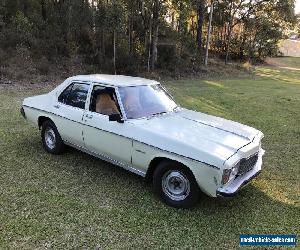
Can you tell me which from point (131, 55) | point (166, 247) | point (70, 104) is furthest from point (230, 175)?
point (131, 55)

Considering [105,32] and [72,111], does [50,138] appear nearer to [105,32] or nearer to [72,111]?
[72,111]

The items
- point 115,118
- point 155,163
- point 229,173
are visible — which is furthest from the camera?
point 115,118

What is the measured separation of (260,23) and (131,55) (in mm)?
16770

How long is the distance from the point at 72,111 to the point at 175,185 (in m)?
2.34

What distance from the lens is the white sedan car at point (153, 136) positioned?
462cm

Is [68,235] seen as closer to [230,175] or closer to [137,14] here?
[230,175]

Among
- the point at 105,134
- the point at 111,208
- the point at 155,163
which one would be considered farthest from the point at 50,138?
the point at 155,163

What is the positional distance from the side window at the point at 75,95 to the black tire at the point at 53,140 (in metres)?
0.55

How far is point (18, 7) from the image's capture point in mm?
21422

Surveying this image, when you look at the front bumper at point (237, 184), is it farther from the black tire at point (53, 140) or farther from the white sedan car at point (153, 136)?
the black tire at point (53, 140)

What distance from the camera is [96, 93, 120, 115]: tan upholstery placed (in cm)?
567

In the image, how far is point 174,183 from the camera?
16.3 ft

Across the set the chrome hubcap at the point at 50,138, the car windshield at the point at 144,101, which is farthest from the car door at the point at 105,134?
the chrome hubcap at the point at 50,138

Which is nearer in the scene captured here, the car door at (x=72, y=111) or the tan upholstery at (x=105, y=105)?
the tan upholstery at (x=105, y=105)
